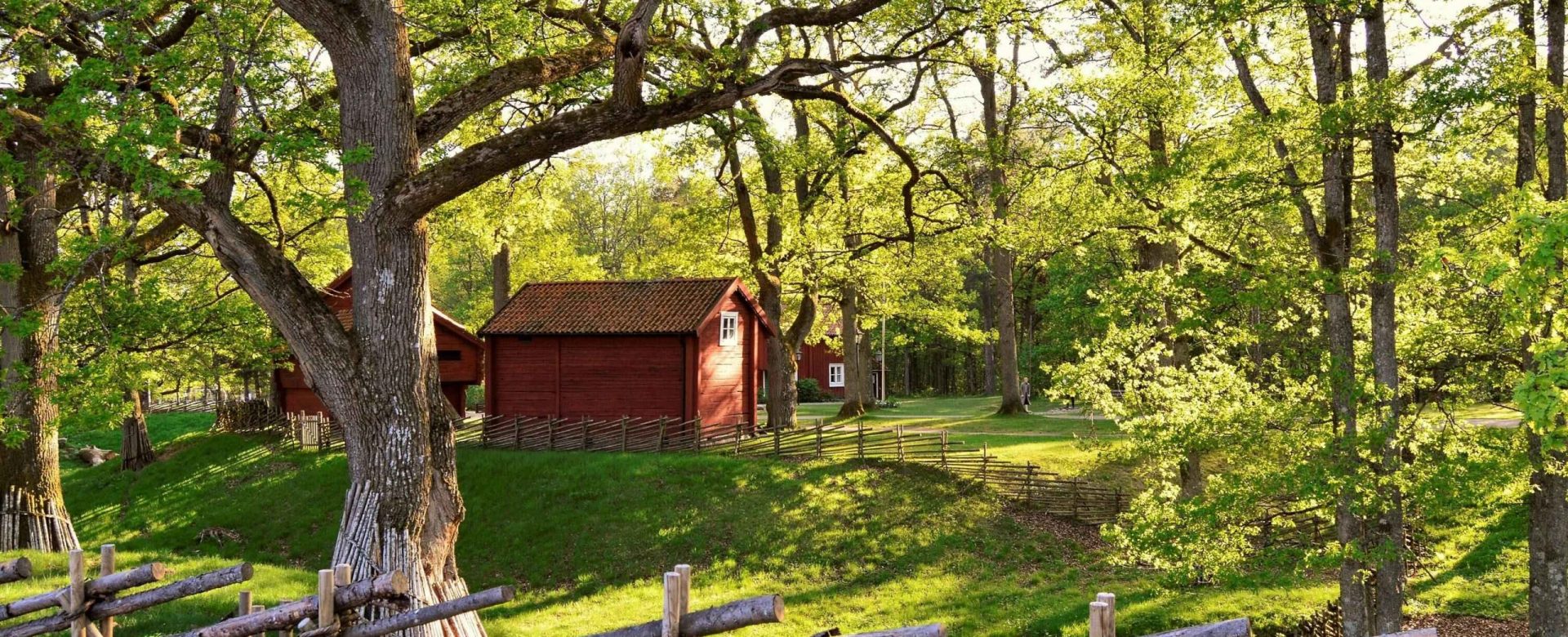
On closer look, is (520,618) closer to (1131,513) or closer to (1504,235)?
(1131,513)

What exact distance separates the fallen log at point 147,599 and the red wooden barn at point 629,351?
60.5 ft

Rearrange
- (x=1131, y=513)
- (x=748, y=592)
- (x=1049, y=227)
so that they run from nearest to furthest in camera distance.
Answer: (x=1131, y=513) < (x=748, y=592) < (x=1049, y=227)

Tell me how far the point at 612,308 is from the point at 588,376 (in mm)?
2127

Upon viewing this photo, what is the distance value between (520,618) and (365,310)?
8.64 meters

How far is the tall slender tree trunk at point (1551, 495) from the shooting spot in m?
13.0

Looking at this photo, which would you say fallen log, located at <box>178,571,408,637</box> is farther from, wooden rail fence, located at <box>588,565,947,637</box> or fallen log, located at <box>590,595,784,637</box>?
wooden rail fence, located at <box>588,565,947,637</box>

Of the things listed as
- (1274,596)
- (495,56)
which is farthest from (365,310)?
(1274,596)

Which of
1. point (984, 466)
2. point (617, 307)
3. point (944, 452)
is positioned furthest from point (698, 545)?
point (617, 307)

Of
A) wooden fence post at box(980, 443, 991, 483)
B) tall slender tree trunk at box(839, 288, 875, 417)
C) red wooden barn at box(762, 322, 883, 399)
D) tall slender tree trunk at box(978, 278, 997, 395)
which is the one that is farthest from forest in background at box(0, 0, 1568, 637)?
red wooden barn at box(762, 322, 883, 399)

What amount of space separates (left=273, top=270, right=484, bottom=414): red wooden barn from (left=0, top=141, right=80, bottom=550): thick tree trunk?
12036mm

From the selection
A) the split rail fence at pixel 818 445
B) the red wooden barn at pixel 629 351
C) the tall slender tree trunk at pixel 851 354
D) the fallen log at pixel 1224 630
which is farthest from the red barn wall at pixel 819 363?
the fallen log at pixel 1224 630

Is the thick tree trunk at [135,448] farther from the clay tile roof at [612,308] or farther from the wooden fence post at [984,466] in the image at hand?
the wooden fence post at [984,466]

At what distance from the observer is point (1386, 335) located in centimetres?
1341

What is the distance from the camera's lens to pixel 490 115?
17.9m
